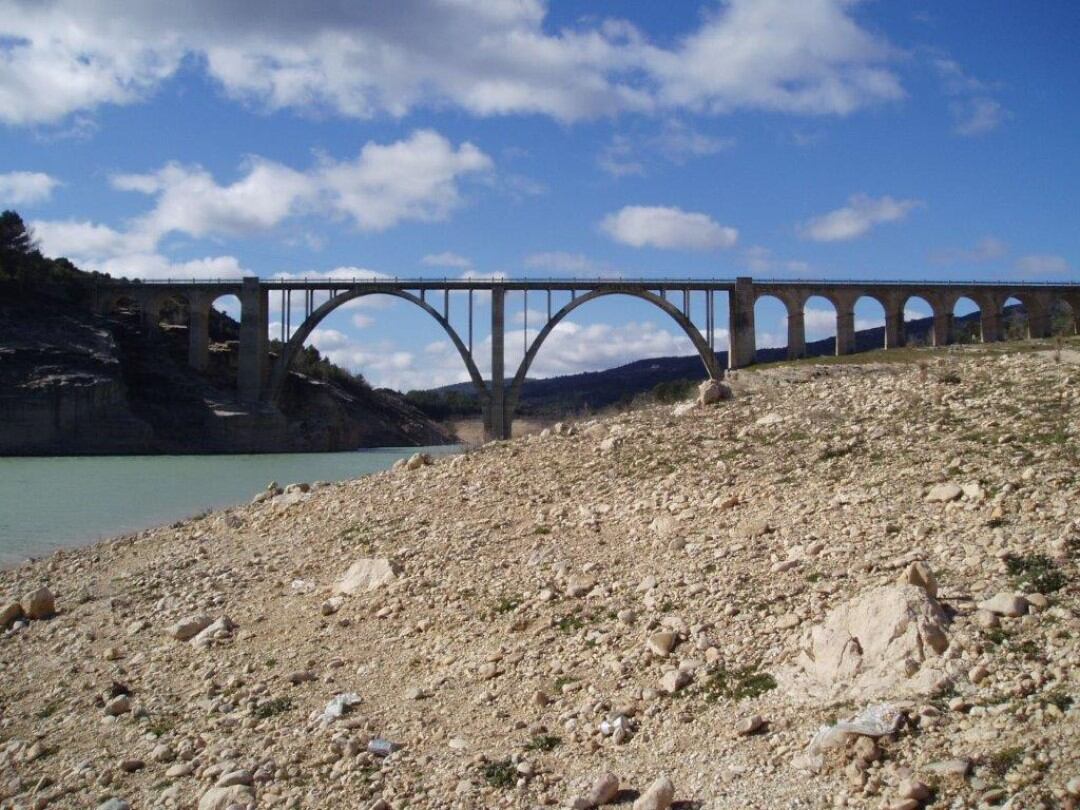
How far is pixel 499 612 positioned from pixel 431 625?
0.56 metres

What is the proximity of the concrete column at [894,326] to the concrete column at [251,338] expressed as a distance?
38672 mm

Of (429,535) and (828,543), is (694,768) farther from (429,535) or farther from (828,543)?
(429,535)

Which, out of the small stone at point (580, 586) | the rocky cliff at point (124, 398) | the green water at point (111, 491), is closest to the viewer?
the small stone at point (580, 586)

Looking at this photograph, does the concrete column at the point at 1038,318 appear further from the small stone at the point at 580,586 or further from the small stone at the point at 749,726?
the small stone at the point at 749,726

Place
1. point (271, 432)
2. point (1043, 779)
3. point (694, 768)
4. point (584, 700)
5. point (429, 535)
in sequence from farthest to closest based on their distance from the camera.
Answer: point (271, 432), point (429, 535), point (584, 700), point (694, 768), point (1043, 779)

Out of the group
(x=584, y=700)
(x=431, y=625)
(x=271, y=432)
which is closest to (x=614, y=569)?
(x=431, y=625)

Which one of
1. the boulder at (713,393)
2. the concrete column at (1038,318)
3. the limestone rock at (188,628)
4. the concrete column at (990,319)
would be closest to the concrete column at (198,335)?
the concrete column at (990,319)

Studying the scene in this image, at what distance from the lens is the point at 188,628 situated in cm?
809

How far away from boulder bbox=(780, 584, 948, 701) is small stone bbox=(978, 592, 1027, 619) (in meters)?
0.30

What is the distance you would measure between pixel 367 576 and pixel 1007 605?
543 centimetres

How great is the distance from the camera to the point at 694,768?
473cm

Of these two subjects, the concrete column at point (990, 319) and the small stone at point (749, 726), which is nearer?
the small stone at point (749, 726)

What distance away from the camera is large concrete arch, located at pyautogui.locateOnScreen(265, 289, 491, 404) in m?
58.0

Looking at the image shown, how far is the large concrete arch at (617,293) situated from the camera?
56969 mm
